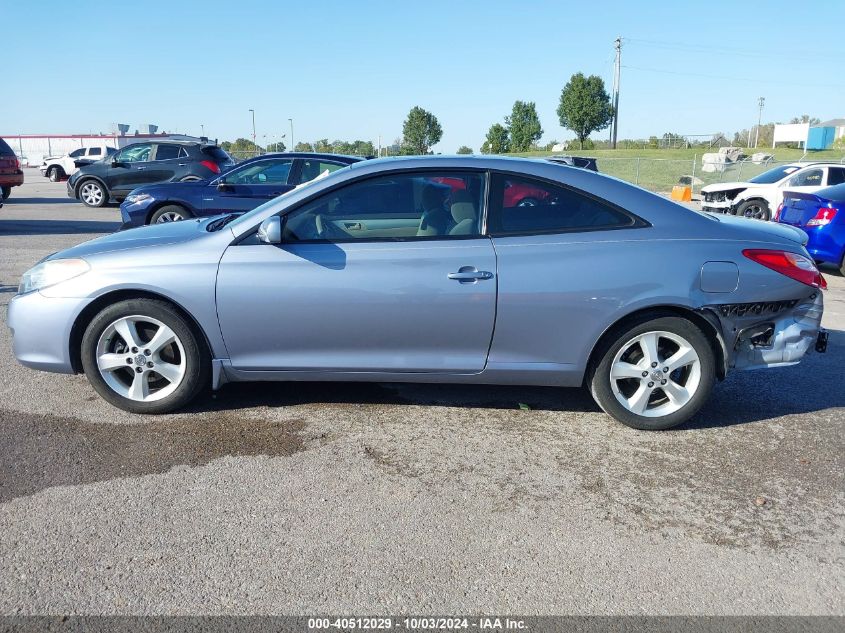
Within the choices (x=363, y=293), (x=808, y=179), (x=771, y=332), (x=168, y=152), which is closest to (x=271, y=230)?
(x=363, y=293)

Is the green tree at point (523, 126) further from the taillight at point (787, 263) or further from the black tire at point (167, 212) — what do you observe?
the taillight at point (787, 263)

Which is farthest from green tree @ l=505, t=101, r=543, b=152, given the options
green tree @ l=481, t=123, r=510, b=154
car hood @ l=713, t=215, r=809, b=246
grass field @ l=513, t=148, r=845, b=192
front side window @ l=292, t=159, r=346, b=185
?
car hood @ l=713, t=215, r=809, b=246

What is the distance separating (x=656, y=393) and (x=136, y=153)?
1595 cm

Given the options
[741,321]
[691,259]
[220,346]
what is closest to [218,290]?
[220,346]

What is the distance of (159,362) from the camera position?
431 centimetres

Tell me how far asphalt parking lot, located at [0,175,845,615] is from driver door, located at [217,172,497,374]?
44 centimetres

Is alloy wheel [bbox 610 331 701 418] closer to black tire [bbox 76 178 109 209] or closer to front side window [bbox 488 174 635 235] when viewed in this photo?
front side window [bbox 488 174 635 235]

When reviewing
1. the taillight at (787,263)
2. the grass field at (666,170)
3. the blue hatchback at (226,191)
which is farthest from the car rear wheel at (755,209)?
the grass field at (666,170)

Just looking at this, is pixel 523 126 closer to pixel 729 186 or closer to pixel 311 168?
pixel 729 186

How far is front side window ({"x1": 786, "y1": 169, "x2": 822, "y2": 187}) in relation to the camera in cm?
1528

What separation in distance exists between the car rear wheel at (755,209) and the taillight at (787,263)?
11.7m

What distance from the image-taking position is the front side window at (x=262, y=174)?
34.9 feet

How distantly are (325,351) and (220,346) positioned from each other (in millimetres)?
635

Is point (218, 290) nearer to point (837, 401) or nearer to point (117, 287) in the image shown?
point (117, 287)
